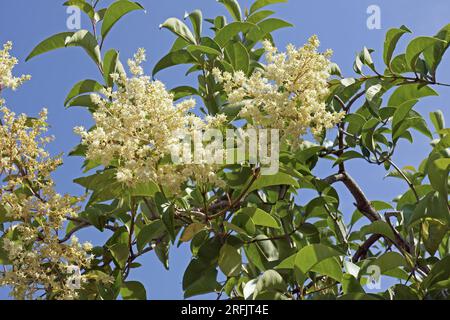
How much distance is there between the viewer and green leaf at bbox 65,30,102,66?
2.04 metres

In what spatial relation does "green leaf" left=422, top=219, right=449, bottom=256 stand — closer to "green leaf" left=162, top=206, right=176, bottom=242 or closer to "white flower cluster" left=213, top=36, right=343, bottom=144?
"white flower cluster" left=213, top=36, right=343, bottom=144

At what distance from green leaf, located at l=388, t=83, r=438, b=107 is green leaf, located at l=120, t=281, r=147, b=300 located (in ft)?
3.40

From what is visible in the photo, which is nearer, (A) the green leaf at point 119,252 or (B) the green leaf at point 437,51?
(A) the green leaf at point 119,252

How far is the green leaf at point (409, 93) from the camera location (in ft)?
6.98

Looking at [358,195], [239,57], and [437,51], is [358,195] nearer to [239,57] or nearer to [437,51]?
[437,51]

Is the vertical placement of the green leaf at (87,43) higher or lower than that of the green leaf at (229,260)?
higher

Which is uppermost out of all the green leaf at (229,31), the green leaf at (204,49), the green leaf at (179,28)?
the green leaf at (179,28)

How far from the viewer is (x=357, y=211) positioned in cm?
241

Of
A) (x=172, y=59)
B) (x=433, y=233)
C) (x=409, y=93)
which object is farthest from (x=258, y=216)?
(x=409, y=93)

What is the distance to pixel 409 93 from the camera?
2.16m

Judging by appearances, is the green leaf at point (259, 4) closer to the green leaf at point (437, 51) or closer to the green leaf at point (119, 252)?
the green leaf at point (437, 51)

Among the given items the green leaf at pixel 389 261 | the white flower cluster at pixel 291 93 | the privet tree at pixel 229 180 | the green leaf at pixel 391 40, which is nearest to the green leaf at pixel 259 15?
the privet tree at pixel 229 180

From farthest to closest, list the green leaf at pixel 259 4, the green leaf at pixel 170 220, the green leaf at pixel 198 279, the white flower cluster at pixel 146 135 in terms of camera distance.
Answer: the green leaf at pixel 259 4 → the green leaf at pixel 198 279 → the green leaf at pixel 170 220 → the white flower cluster at pixel 146 135
